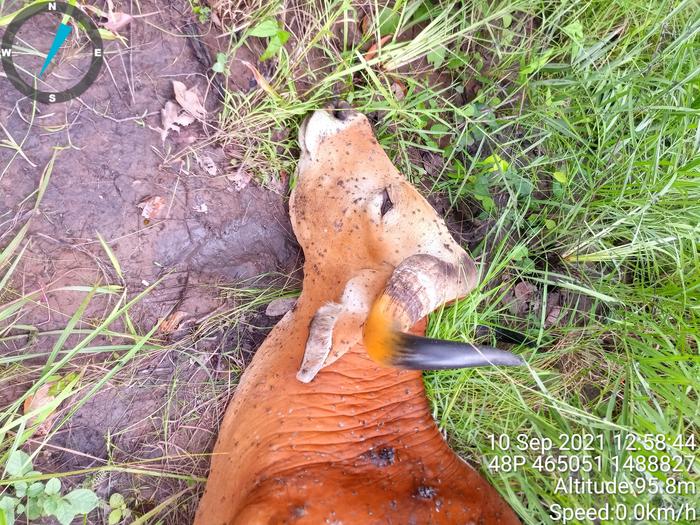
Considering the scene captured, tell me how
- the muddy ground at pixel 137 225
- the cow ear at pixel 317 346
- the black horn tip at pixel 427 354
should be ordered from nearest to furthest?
1. the black horn tip at pixel 427 354
2. the cow ear at pixel 317 346
3. the muddy ground at pixel 137 225

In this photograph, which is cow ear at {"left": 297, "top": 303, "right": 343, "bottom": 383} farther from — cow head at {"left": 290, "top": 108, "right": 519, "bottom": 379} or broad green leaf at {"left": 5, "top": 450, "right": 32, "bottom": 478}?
broad green leaf at {"left": 5, "top": 450, "right": 32, "bottom": 478}

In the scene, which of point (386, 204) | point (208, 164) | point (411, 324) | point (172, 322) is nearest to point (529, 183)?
point (386, 204)

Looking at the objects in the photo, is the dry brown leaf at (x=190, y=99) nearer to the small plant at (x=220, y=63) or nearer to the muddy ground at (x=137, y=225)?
the muddy ground at (x=137, y=225)

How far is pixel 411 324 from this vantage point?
2270 mm

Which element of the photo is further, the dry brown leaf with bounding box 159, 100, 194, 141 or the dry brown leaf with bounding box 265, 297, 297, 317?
the dry brown leaf with bounding box 265, 297, 297, 317

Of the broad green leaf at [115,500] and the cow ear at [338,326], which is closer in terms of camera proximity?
the cow ear at [338,326]

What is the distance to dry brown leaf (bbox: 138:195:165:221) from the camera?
9.52 ft

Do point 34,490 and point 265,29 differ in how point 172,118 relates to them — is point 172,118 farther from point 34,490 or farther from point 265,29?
point 34,490

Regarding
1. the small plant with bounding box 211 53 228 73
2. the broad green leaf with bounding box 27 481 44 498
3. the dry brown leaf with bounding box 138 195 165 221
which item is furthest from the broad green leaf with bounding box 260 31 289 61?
the broad green leaf with bounding box 27 481 44 498

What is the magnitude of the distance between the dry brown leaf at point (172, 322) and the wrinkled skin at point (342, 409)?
0.52 metres

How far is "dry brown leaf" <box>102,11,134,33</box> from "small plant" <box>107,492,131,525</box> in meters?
2.63

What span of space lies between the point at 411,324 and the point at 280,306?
1117 mm

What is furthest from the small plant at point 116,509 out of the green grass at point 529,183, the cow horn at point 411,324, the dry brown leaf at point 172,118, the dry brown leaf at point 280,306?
the dry brown leaf at point 172,118

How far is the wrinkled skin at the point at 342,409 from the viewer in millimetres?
2297
